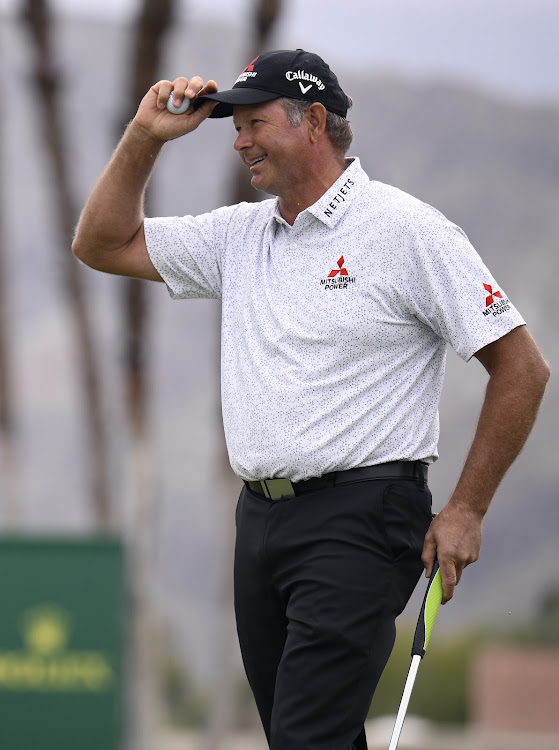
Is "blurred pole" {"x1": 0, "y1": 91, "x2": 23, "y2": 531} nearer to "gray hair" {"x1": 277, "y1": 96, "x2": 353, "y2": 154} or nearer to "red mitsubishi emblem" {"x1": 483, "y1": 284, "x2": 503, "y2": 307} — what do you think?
"gray hair" {"x1": 277, "y1": 96, "x2": 353, "y2": 154}

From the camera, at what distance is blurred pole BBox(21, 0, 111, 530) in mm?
15391

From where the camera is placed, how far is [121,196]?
4.00 metres

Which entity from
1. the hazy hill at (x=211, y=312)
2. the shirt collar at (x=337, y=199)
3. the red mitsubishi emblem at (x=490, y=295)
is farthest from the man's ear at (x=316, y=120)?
the hazy hill at (x=211, y=312)

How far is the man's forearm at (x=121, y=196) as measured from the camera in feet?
13.0

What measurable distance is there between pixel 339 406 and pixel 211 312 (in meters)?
63.4

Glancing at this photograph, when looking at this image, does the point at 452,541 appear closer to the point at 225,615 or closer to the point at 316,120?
the point at 316,120

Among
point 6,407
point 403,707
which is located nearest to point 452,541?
point 403,707

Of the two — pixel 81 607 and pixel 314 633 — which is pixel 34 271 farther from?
pixel 314 633

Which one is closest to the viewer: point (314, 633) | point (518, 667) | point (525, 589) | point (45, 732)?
point (314, 633)

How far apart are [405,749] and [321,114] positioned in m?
13.1

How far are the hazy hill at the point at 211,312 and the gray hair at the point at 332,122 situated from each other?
58624 mm

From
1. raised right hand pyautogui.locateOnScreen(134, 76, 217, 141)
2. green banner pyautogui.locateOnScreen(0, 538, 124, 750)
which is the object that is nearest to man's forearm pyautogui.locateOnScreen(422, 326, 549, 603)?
raised right hand pyautogui.locateOnScreen(134, 76, 217, 141)

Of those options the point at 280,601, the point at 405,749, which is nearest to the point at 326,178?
the point at 280,601

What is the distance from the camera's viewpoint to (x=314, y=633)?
140 inches
